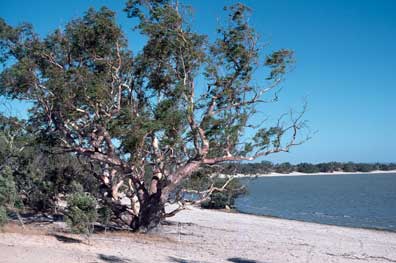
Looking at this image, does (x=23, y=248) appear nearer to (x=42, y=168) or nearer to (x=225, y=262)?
(x=225, y=262)

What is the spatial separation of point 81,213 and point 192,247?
3.85 metres

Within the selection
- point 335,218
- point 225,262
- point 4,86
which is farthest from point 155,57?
point 335,218

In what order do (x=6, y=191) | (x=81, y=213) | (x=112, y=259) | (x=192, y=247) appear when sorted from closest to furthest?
(x=112, y=259) → (x=81, y=213) → (x=6, y=191) → (x=192, y=247)

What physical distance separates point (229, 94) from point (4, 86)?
8.14 m

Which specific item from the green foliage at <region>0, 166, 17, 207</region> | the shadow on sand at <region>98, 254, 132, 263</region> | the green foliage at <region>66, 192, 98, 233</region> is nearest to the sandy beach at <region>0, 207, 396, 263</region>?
the shadow on sand at <region>98, 254, 132, 263</region>

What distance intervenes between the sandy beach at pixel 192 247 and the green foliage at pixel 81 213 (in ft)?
1.32

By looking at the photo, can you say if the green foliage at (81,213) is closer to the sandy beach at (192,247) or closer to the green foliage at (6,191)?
the sandy beach at (192,247)

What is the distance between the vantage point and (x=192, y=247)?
16.0m

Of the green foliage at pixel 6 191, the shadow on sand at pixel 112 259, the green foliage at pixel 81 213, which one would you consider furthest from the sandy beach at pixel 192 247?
the green foliage at pixel 6 191

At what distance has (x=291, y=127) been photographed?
60.7ft

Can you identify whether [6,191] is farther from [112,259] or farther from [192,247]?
[192,247]

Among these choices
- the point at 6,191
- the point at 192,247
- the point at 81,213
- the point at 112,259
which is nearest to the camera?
the point at 112,259

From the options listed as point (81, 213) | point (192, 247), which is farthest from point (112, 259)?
point (192, 247)

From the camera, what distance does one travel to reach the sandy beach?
12.0 meters
